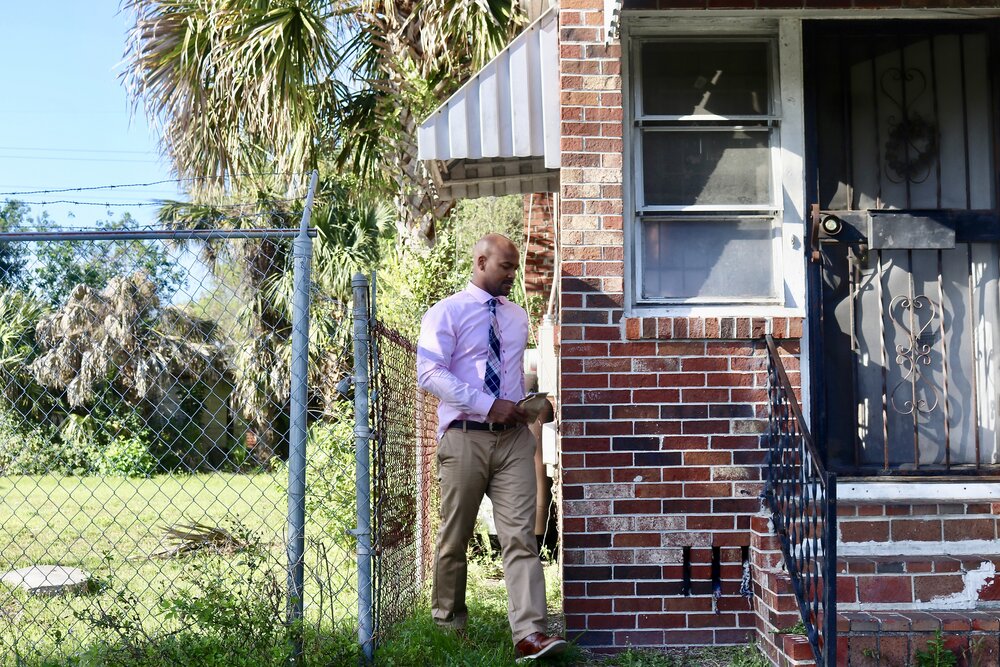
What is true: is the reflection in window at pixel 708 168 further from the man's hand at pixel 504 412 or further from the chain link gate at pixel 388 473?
the chain link gate at pixel 388 473

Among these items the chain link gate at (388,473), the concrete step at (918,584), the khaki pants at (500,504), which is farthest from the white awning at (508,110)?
the concrete step at (918,584)

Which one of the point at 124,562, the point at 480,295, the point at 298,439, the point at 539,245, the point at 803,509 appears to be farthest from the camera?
the point at 539,245

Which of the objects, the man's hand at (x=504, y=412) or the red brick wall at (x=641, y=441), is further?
the red brick wall at (x=641, y=441)

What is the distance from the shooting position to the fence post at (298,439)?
3908mm

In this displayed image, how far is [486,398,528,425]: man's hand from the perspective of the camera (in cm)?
446

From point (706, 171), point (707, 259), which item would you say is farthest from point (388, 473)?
Result: point (706, 171)

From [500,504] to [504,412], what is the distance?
0.45 metres

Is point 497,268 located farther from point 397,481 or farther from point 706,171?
point 397,481

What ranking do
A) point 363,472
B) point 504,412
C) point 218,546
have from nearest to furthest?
point 363,472 < point 504,412 < point 218,546

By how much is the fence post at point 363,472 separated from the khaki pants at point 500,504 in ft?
1.63

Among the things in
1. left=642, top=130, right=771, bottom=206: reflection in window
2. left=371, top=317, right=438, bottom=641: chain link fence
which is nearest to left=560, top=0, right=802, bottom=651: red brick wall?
left=642, top=130, right=771, bottom=206: reflection in window

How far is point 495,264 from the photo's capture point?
4672 mm

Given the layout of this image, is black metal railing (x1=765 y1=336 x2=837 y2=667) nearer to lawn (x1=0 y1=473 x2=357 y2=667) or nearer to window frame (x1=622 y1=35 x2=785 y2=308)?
window frame (x1=622 y1=35 x2=785 y2=308)

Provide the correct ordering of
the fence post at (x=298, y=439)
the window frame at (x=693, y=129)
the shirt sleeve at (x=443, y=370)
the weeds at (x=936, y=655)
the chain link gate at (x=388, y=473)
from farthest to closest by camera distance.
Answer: the window frame at (x=693, y=129) → the shirt sleeve at (x=443, y=370) → the chain link gate at (x=388, y=473) → the weeds at (x=936, y=655) → the fence post at (x=298, y=439)
